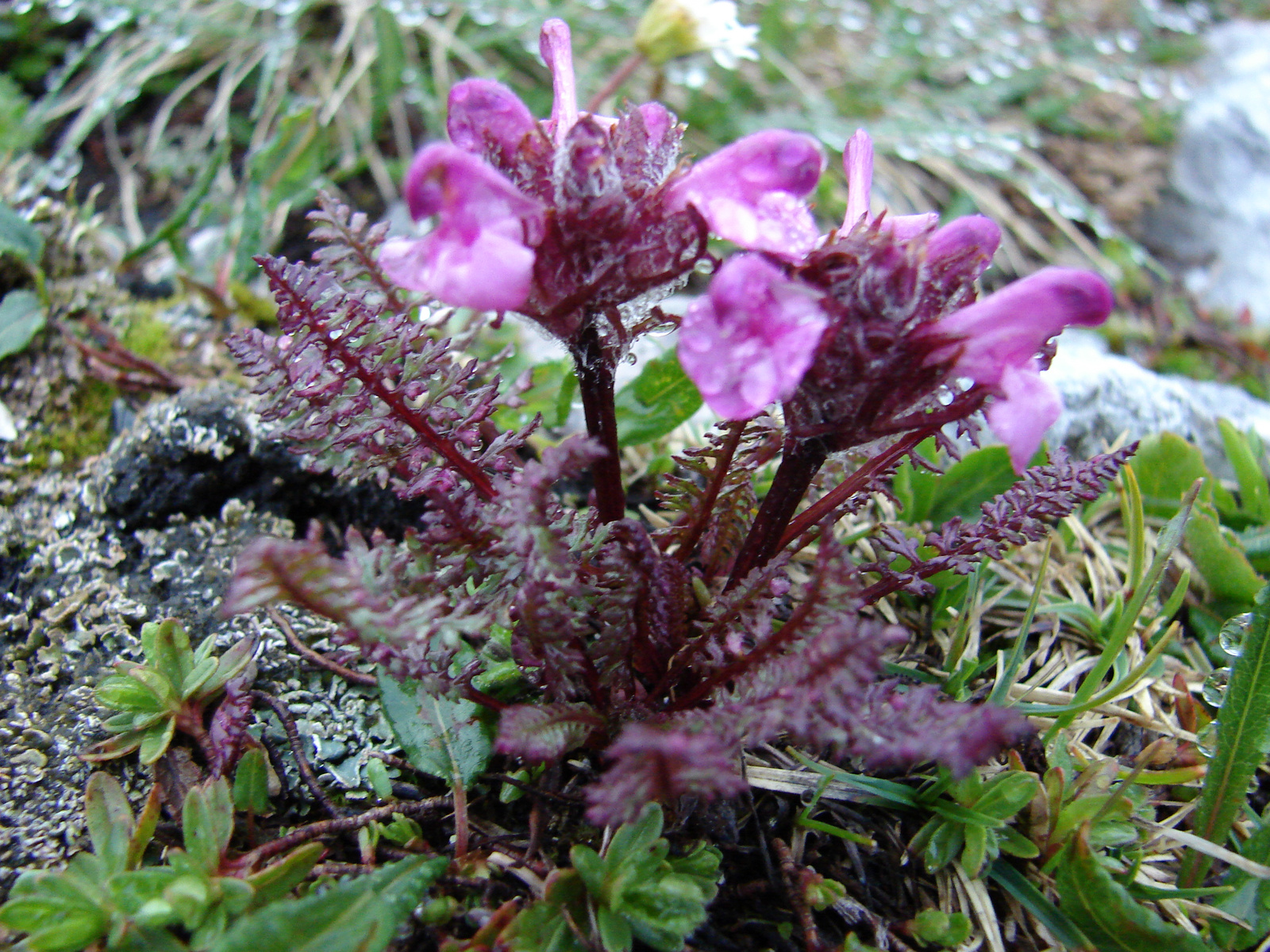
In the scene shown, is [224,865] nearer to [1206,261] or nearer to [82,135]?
[82,135]

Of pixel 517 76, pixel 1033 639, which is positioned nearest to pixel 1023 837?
pixel 1033 639

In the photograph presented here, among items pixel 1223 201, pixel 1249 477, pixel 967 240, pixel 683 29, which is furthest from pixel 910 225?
pixel 1223 201

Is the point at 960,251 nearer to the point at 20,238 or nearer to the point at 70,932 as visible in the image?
the point at 70,932

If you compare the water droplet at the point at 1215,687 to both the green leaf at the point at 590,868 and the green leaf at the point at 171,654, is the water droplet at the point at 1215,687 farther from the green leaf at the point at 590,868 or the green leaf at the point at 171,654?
the green leaf at the point at 171,654

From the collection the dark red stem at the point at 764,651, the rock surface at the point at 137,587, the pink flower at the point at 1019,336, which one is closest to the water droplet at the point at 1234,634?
the pink flower at the point at 1019,336

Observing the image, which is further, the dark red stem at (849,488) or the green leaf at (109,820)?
the dark red stem at (849,488)
